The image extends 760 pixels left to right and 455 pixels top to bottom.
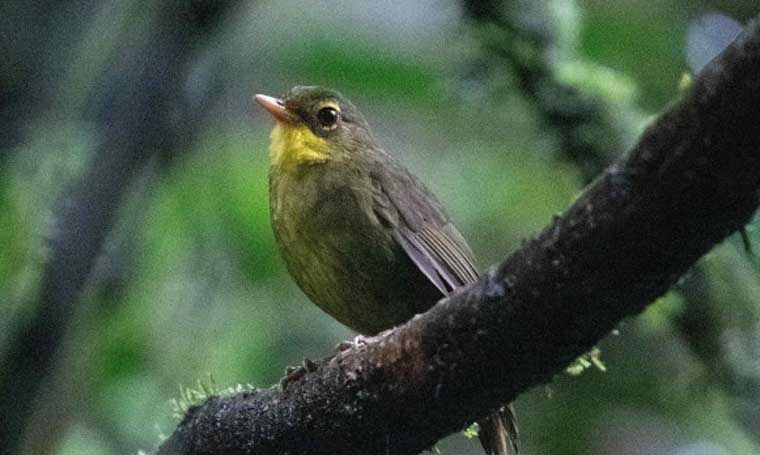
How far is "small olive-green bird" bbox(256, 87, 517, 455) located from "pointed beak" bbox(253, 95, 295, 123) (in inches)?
6.8

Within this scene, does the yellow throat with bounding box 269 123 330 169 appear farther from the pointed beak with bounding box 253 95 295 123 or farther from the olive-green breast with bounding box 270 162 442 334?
the olive-green breast with bounding box 270 162 442 334

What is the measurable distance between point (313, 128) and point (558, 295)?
7.38 feet

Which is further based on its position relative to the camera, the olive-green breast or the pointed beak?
the pointed beak

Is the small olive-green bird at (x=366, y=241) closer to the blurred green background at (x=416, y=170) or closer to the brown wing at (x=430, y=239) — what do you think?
the brown wing at (x=430, y=239)

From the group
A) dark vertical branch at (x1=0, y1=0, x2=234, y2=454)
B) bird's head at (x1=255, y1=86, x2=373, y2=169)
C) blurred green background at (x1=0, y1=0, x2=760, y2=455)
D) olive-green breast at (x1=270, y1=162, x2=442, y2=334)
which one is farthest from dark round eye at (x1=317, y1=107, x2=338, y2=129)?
dark vertical branch at (x1=0, y1=0, x2=234, y2=454)

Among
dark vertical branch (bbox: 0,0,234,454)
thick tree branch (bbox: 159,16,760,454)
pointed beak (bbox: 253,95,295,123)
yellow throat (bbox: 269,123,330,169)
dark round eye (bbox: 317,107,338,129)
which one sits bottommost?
thick tree branch (bbox: 159,16,760,454)

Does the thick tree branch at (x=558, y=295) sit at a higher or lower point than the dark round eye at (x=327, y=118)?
lower

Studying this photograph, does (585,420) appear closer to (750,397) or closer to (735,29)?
(750,397)

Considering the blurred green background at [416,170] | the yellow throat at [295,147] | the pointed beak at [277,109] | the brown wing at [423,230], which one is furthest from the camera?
the pointed beak at [277,109]

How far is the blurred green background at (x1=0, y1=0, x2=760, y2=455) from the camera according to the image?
2.89 metres

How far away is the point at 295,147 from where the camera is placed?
433 cm

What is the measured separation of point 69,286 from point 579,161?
308cm

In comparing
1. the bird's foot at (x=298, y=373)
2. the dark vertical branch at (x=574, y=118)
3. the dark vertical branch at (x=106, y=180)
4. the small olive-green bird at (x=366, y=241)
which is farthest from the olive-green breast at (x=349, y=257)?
the dark vertical branch at (x=106, y=180)

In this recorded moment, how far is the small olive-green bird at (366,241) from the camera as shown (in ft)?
12.7
